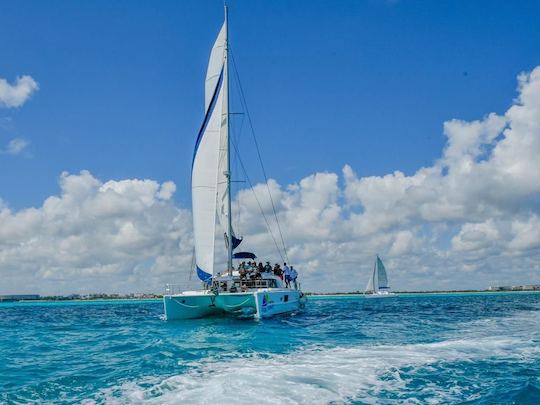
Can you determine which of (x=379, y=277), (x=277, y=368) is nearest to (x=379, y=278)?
(x=379, y=277)

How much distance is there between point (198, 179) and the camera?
27656 millimetres

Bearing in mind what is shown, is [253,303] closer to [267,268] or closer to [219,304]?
[219,304]

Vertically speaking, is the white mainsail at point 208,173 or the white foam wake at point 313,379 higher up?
the white mainsail at point 208,173

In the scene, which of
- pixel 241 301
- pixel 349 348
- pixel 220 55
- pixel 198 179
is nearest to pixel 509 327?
pixel 349 348

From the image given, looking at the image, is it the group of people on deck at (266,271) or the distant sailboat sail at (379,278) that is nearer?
the group of people on deck at (266,271)

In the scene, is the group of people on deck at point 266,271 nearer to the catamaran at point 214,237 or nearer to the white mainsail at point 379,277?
the catamaran at point 214,237

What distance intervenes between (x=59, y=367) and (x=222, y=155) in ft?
64.4

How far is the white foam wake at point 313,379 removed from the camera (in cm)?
930

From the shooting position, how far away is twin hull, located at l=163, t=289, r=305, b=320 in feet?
82.6

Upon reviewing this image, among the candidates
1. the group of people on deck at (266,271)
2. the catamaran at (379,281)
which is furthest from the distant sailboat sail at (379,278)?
the group of people on deck at (266,271)

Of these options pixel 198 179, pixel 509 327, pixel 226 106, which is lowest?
pixel 509 327

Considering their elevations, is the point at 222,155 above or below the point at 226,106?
below

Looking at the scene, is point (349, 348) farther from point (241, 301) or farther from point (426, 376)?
point (241, 301)

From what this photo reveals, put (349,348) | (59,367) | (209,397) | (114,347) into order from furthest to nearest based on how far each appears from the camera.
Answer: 1. (114,347)
2. (349,348)
3. (59,367)
4. (209,397)
